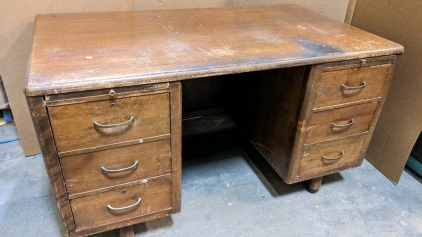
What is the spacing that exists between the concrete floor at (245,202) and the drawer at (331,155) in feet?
0.61

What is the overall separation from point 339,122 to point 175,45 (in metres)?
0.72

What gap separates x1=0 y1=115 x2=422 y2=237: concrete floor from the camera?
4.48ft

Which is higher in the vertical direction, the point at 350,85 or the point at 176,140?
the point at 350,85

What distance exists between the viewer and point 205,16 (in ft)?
4.88

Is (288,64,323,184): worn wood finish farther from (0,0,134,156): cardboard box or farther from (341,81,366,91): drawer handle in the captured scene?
(0,0,134,156): cardboard box

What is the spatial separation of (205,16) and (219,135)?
2.35 feet

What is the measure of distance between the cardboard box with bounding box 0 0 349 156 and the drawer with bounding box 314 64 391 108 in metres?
0.78

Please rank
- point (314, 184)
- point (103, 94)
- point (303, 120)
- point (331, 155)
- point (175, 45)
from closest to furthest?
point (103, 94)
point (175, 45)
point (303, 120)
point (331, 155)
point (314, 184)

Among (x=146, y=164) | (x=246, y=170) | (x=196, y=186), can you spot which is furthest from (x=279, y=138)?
(x=146, y=164)

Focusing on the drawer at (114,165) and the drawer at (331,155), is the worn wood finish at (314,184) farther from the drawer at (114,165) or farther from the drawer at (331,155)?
the drawer at (114,165)

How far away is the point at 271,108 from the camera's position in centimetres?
145

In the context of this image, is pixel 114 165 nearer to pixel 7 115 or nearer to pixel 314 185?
pixel 314 185

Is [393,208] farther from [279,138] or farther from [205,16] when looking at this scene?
[205,16]

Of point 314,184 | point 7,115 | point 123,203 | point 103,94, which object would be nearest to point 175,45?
point 103,94
